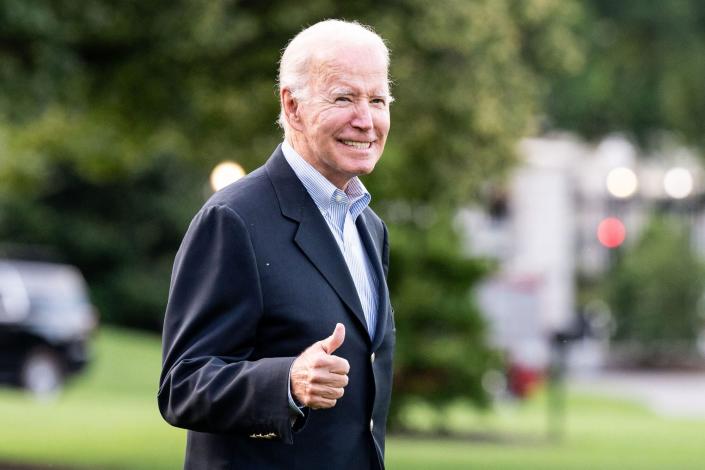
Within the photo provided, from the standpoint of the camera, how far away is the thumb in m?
3.19

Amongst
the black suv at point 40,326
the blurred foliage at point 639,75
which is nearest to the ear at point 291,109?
the black suv at point 40,326

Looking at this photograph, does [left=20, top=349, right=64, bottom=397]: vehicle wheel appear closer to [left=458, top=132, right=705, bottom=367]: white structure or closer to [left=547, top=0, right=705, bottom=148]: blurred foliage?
[left=547, top=0, right=705, bottom=148]: blurred foliage

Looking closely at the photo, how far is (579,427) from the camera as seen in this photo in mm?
25828

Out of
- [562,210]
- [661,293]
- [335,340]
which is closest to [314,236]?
[335,340]

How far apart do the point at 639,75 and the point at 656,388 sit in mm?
8392

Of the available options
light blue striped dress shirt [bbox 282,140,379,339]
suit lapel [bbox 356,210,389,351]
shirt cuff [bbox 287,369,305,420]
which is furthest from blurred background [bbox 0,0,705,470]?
shirt cuff [bbox 287,369,305,420]

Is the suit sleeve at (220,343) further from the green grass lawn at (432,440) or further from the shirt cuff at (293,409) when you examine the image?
the green grass lawn at (432,440)

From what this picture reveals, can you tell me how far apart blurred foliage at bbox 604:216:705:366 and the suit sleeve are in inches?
1746

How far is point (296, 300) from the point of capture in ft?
11.2

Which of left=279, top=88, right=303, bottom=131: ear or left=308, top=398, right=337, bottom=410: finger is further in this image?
left=279, top=88, right=303, bottom=131: ear

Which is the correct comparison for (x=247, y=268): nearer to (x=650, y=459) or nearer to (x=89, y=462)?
(x=89, y=462)

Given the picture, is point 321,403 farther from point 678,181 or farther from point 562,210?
point 562,210

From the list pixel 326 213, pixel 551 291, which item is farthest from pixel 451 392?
pixel 551 291

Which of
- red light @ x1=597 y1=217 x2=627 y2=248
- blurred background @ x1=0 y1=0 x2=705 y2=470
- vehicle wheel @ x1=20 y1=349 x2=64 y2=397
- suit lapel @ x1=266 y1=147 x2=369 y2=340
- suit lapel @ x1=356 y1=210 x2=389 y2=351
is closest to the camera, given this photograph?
suit lapel @ x1=266 y1=147 x2=369 y2=340
